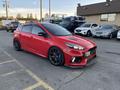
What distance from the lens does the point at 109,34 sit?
52.2 feet

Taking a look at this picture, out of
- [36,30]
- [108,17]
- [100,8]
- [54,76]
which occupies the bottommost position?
[54,76]

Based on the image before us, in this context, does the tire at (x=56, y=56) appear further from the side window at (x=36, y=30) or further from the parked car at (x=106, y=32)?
the parked car at (x=106, y=32)

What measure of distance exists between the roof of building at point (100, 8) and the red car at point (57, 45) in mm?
17342

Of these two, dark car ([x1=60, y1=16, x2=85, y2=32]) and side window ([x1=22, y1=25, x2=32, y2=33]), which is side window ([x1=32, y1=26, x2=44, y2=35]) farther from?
dark car ([x1=60, y1=16, x2=85, y2=32])

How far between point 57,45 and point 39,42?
1.10m

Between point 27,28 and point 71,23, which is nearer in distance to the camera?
point 27,28

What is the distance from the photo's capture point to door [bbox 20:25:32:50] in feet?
24.7

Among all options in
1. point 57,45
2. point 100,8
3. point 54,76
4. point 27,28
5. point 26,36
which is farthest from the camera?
point 100,8

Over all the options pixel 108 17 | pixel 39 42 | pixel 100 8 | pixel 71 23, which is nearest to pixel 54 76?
pixel 39 42

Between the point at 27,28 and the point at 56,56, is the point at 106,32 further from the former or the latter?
the point at 56,56

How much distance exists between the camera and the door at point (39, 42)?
641 cm

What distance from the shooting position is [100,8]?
2459cm

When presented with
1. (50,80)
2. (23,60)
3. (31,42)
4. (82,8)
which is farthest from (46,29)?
(82,8)

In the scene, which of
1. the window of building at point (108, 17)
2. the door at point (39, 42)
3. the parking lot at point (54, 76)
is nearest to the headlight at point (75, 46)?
the parking lot at point (54, 76)
